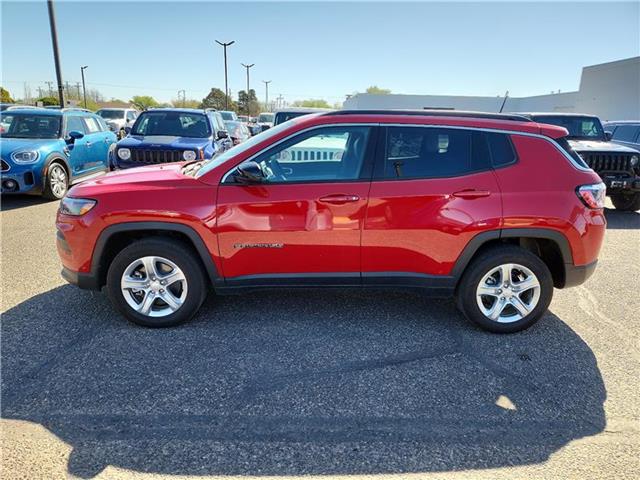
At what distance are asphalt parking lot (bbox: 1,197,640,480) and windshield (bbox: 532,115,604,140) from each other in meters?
6.83

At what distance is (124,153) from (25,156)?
1.81 metres

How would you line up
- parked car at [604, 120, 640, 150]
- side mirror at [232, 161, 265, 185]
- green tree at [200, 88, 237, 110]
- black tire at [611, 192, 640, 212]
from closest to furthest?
side mirror at [232, 161, 265, 185], black tire at [611, 192, 640, 212], parked car at [604, 120, 640, 150], green tree at [200, 88, 237, 110]

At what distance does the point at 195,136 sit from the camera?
9.09 m

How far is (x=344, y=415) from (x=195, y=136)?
770cm

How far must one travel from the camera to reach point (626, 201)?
→ 924 cm

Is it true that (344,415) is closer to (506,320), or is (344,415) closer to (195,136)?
(506,320)

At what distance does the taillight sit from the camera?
3545 millimetres

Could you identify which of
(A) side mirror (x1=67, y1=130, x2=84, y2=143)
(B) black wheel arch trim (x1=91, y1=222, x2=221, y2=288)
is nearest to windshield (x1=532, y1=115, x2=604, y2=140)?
(B) black wheel arch trim (x1=91, y1=222, x2=221, y2=288)

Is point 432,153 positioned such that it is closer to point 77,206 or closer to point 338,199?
point 338,199

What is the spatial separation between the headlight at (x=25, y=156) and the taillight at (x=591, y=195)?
28.7ft

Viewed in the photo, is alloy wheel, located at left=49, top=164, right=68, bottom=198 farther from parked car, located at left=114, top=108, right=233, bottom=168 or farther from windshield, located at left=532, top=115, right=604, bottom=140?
windshield, located at left=532, top=115, right=604, bottom=140

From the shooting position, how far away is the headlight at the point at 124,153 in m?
8.06

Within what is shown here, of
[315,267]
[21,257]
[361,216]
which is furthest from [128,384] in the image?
[21,257]

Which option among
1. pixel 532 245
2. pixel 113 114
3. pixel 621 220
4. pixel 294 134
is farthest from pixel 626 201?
pixel 113 114
